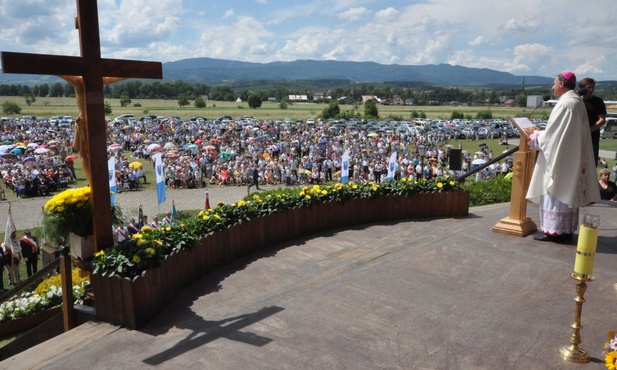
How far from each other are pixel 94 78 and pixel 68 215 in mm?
1325

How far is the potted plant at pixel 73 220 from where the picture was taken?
4754 millimetres

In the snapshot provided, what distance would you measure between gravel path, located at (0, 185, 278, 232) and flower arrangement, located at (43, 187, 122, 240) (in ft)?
37.5

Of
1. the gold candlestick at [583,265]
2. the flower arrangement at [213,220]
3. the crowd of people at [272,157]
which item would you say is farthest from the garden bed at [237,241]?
the crowd of people at [272,157]

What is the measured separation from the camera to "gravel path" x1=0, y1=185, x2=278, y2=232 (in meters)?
17.2

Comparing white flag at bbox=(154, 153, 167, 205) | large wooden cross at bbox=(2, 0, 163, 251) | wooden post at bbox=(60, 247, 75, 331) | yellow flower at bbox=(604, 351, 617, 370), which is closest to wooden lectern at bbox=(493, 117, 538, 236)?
yellow flower at bbox=(604, 351, 617, 370)

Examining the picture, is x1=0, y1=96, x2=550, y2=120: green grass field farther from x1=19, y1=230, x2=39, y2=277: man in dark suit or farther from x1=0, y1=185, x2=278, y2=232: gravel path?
x1=19, y1=230, x2=39, y2=277: man in dark suit

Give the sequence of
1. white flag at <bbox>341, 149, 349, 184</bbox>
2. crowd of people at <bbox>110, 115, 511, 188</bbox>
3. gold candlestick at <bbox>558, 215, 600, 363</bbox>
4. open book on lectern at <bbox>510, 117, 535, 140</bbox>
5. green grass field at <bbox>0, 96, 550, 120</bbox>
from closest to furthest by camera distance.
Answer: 1. gold candlestick at <bbox>558, 215, 600, 363</bbox>
2. open book on lectern at <bbox>510, 117, 535, 140</bbox>
3. white flag at <bbox>341, 149, 349, 184</bbox>
4. crowd of people at <bbox>110, 115, 511, 188</bbox>
5. green grass field at <bbox>0, 96, 550, 120</bbox>

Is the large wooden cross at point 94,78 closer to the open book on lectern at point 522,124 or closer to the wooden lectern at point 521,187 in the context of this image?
the open book on lectern at point 522,124

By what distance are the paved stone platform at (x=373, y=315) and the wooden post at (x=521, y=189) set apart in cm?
35

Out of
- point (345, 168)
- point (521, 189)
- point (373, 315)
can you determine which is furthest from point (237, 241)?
point (345, 168)

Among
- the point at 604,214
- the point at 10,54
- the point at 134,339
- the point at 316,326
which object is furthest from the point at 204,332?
the point at 604,214

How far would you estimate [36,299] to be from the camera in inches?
317

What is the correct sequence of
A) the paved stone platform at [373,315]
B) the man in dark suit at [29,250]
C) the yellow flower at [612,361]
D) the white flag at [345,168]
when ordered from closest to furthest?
1. the yellow flower at [612,361]
2. the paved stone platform at [373,315]
3. the man in dark suit at [29,250]
4. the white flag at [345,168]

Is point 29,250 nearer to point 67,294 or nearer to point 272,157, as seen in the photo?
point 67,294
